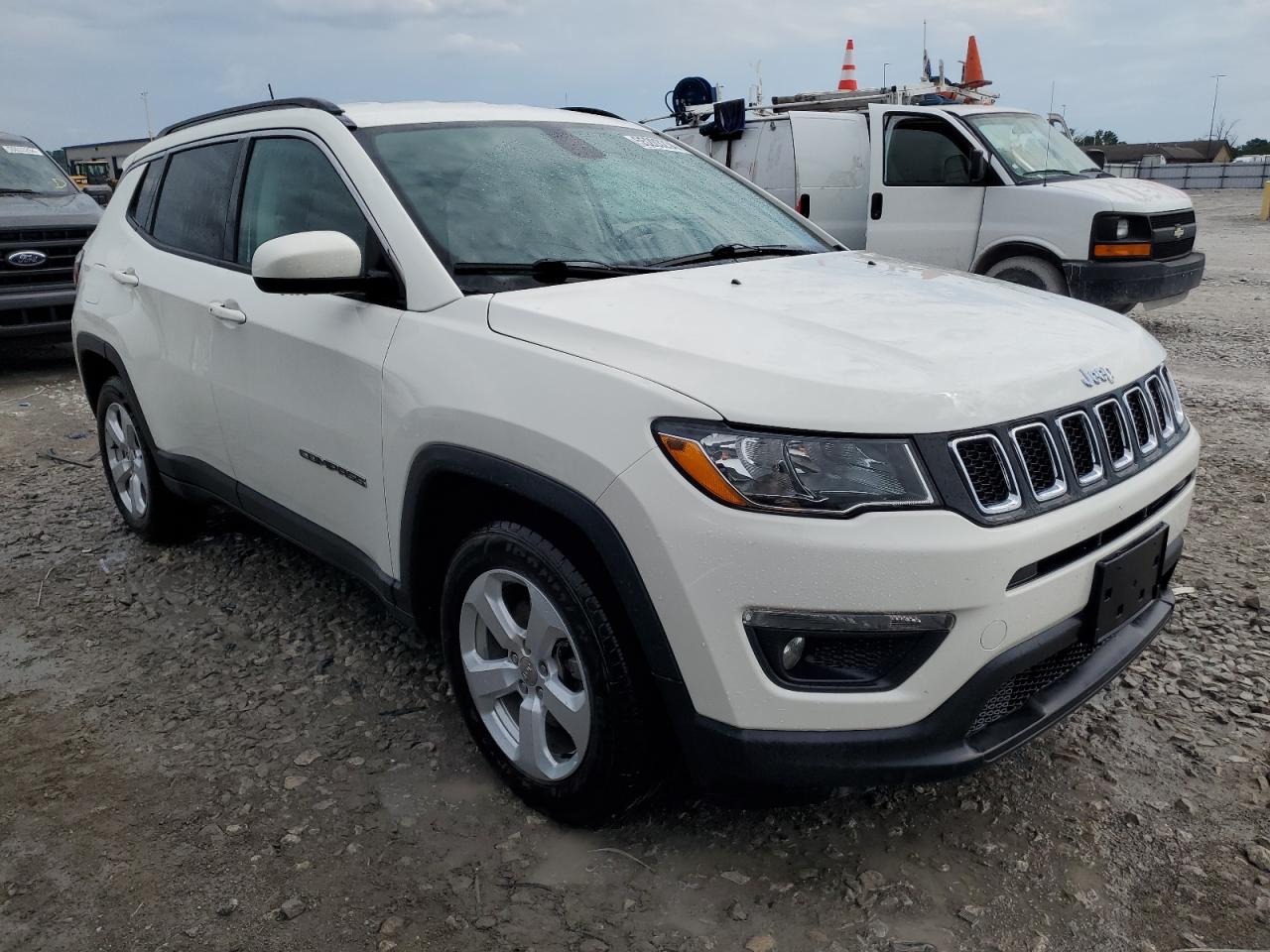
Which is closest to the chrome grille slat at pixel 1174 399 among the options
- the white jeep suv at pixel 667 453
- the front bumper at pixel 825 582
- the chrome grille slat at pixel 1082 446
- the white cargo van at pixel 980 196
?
the white jeep suv at pixel 667 453

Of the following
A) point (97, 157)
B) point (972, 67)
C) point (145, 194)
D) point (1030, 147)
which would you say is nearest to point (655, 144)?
point (145, 194)

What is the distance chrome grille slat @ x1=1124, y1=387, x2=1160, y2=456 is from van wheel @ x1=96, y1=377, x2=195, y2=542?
3.52 meters

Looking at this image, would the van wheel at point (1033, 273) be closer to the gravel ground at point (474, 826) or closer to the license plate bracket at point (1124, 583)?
the gravel ground at point (474, 826)

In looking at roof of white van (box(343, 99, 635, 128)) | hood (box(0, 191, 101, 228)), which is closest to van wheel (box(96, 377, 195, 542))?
Answer: roof of white van (box(343, 99, 635, 128))

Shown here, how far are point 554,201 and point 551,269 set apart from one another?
37 cm

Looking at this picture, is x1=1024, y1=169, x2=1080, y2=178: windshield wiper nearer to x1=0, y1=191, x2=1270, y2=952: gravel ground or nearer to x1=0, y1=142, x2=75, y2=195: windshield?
x1=0, y1=191, x2=1270, y2=952: gravel ground

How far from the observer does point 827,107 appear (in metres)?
10.7

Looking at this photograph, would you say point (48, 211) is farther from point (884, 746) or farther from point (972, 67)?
point (972, 67)

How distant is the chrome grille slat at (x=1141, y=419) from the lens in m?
2.41

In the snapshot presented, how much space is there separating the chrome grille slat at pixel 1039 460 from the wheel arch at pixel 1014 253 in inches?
266

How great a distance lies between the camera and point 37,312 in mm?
8570

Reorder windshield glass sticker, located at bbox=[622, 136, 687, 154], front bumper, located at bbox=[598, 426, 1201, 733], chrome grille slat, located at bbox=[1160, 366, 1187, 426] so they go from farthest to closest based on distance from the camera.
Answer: windshield glass sticker, located at bbox=[622, 136, 687, 154]
chrome grille slat, located at bbox=[1160, 366, 1187, 426]
front bumper, located at bbox=[598, 426, 1201, 733]

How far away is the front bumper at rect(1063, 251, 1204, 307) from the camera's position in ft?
26.1

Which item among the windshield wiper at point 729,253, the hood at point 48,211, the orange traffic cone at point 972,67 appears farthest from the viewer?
the orange traffic cone at point 972,67
